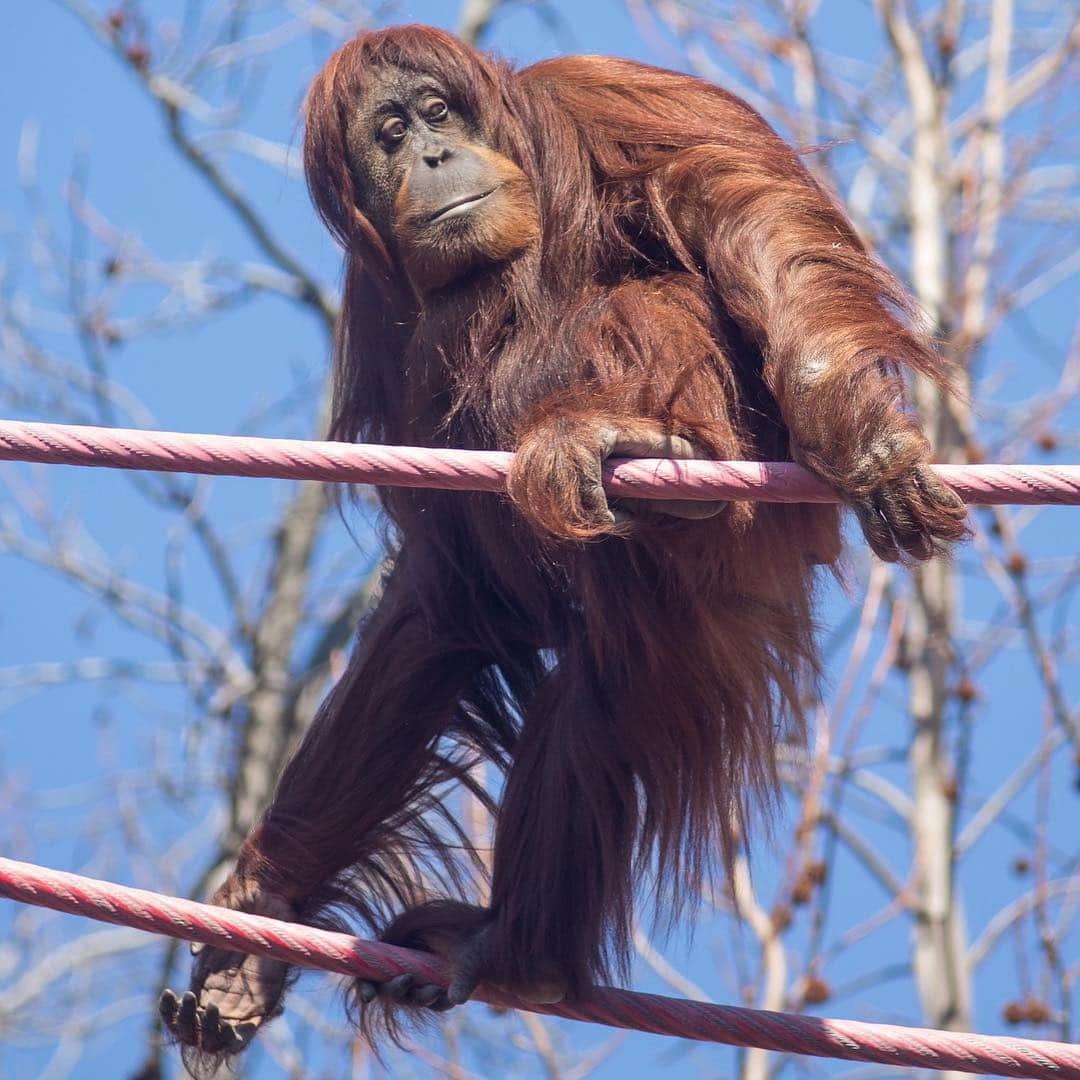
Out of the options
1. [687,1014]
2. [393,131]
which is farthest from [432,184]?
[687,1014]

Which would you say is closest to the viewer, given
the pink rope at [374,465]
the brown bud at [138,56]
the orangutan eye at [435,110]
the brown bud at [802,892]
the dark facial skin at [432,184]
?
the pink rope at [374,465]

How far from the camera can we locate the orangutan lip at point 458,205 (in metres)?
3.17

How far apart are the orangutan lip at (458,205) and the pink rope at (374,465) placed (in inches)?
28.1

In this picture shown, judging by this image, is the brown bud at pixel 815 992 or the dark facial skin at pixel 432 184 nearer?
the dark facial skin at pixel 432 184

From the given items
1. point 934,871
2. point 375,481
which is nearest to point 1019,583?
point 934,871

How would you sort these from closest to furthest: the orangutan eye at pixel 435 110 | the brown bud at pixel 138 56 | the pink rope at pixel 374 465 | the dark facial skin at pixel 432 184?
1. the pink rope at pixel 374 465
2. the dark facial skin at pixel 432 184
3. the orangutan eye at pixel 435 110
4. the brown bud at pixel 138 56

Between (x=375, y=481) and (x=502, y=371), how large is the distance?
0.60 metres

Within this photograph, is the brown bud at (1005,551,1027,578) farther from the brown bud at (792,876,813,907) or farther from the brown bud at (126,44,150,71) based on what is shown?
the brown bud at (126,44,150,71)

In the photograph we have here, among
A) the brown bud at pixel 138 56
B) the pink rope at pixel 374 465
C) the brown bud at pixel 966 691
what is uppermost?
the brown bud at pixel 138 56

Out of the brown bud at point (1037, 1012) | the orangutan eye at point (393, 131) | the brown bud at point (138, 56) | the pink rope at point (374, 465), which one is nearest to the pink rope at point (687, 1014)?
the pink rope at point (374, 465)

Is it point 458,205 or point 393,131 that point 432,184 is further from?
point 393,131

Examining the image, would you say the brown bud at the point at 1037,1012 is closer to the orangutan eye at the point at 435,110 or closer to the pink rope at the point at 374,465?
the pink rope at the point at 374,465

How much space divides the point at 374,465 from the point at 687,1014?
100 cm

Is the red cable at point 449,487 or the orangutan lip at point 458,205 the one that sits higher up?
the orangutan lip at point 458,205
